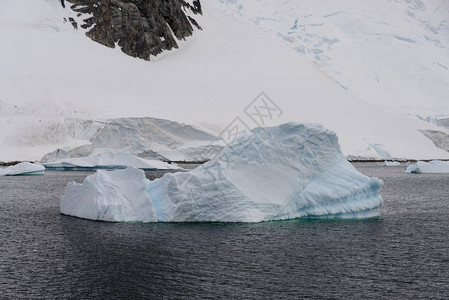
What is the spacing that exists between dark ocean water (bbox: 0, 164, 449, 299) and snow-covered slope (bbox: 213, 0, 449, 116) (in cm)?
8614

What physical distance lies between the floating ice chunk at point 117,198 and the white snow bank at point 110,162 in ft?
85.1

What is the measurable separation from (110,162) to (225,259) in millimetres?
34081

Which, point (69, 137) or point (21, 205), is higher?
point (21, 205)

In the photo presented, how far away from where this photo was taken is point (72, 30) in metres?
78.1

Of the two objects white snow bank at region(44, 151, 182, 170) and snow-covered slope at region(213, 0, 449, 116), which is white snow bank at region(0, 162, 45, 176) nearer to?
white snow bank at region(44, 151, 182, 170)

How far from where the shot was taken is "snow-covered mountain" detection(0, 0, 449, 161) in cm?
6138

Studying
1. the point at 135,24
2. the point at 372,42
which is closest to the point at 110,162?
the point at 135,24

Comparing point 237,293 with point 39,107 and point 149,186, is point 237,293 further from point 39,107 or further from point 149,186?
point 39,107

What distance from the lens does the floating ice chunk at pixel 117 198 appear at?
19875 millimetres

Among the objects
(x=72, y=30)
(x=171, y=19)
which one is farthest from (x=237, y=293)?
(x=171, y=19)

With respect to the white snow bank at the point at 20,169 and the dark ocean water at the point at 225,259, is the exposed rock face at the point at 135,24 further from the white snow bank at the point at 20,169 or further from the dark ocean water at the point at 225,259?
the dark ocean water at the point at 225,259

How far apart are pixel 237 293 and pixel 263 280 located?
3.89ft

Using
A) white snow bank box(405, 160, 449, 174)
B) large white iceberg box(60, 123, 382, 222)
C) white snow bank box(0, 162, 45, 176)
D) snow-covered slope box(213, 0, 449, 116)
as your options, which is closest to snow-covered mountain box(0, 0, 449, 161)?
snow-covered slope box(213, 0, 449, 116)

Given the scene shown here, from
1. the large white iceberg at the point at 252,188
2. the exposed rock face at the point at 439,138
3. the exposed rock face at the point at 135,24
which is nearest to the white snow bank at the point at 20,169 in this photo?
the large white iceberg at the point at 252,188
